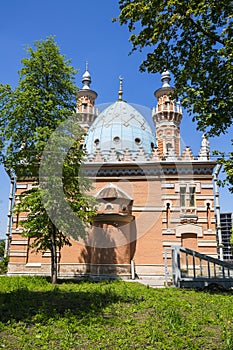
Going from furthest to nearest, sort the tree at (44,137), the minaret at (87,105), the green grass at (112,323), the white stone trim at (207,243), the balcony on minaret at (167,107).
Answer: the balcony on minaret at (167,107)
the minaret at (87,105)
the white stone trim at (207,243)
the tree at (44,137)
the green grass at (112,323)

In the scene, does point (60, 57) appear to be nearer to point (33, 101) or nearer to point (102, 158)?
point (33, 101)

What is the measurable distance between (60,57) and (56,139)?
184 inches

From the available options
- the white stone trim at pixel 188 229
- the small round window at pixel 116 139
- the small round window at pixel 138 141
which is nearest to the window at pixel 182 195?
the white stone trim at pixel 188 229

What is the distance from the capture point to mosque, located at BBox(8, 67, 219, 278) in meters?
21.3

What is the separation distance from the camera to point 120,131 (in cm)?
2919

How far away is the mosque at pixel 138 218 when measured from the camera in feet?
69.9

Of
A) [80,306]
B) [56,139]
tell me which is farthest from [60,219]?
[80,306]

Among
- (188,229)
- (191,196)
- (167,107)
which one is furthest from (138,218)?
(167,107)

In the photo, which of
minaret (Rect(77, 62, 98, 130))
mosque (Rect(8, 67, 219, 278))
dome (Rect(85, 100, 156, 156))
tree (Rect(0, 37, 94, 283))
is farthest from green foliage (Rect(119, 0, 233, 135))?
minaret (Rect(77, 62, 98, 130))

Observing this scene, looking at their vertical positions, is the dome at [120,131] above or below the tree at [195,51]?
above

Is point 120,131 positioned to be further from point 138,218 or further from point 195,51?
point 195,51

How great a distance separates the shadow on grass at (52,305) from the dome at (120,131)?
18471mm

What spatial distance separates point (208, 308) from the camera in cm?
895

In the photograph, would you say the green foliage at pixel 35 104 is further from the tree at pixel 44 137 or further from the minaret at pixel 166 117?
the minaret at pixel 166 117
